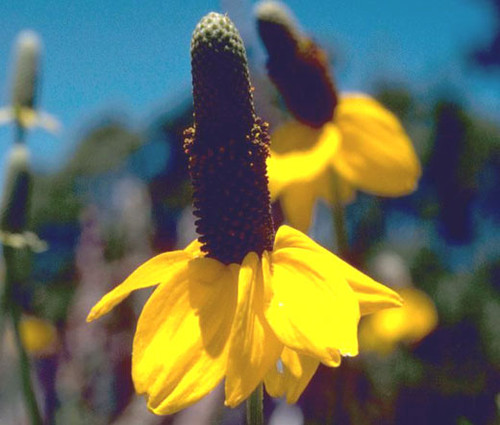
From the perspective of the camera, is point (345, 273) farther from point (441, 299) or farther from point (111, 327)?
point (441, 299)

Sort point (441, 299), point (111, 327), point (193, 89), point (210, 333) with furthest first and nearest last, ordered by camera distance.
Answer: point (441, 299) → point (111, 327) → point (193, 89) → point (210, 333)

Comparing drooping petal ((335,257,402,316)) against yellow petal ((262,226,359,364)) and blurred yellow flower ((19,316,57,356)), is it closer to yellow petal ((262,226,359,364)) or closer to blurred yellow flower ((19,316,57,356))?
yellow petal ((262,226,359,364))

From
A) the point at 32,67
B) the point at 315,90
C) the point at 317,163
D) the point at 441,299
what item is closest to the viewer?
the point at 32,67

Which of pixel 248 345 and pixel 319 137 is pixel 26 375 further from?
pixel 319 137

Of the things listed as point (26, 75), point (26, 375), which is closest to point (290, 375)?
point (26, 375)

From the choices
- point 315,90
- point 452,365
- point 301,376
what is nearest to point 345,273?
point 301,376
